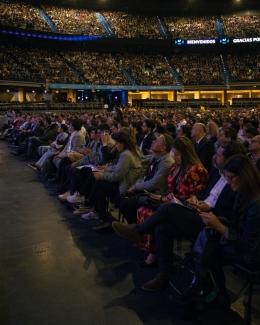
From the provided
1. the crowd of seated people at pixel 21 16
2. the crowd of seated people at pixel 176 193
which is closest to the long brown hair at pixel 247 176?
the crowd of seated people at pixel 176 193

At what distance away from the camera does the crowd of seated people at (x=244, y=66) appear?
38.2 metres

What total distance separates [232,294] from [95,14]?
42.1 m

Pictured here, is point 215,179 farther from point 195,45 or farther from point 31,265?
point 195,45

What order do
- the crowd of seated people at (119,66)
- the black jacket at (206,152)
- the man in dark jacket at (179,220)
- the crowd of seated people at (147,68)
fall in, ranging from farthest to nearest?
the crowd of seated people at (147,68)
the crowd of seated people at (119,66)
the black jacket at (206,152)
the man in dark jacket at (179,220)

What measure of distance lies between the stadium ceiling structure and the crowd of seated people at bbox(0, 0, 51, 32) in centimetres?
606

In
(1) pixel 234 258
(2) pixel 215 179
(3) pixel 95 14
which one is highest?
(3) pixel 95 14

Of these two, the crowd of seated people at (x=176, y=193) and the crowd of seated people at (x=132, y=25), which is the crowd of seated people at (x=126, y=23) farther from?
the crowd of seated people at (x=176, y=193)

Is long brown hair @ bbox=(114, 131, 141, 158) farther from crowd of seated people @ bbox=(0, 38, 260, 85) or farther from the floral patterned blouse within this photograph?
crowd of seated people @ bbox=(0, 38, 260, 85)

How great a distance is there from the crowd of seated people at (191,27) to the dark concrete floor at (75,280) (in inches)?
1545

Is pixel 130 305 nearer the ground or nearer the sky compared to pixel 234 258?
nearer the ground

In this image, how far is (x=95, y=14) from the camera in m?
41.1

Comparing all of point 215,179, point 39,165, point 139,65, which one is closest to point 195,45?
point 139,65

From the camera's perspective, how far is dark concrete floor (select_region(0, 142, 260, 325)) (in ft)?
10.1

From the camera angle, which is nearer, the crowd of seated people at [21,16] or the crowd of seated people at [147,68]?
the crowd of seated people at [21,16]
